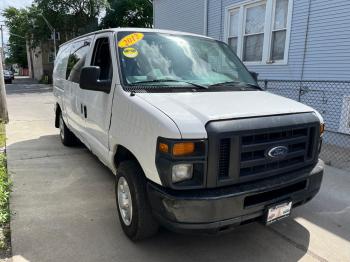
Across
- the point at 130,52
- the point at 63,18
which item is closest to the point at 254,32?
the point at 130,52

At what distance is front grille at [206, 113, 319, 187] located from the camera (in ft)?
8.13

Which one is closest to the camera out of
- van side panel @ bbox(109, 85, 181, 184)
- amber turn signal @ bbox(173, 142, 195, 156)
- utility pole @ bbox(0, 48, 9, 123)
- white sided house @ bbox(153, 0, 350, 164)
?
amber turn signal @ bbox(173, 142, 195, 156)

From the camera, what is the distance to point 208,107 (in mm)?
2734

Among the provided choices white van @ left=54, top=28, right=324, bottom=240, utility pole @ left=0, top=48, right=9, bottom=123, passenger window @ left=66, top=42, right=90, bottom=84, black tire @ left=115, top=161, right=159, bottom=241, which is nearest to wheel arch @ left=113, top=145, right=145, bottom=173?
white van @ left=54, top=28, right=324, bottom=240

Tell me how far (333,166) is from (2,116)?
8.58 metres

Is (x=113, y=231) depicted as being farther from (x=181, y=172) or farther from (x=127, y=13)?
(x=127, y=13)

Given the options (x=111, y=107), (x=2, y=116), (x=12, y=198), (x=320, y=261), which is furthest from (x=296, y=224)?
(x=2, y=116)

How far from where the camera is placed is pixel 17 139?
7.31 m

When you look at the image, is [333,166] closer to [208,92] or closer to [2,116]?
[208,92]

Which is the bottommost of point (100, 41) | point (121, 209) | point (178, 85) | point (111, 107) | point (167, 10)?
point (121, 209)

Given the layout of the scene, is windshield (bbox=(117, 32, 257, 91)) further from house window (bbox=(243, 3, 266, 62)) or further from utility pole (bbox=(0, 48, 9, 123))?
utility pole (bbox=(0, 48, 9, 123))

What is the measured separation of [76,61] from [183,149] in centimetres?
348

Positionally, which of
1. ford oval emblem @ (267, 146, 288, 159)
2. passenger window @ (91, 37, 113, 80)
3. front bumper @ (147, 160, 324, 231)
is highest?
passenger window @ (91, 37, 113, 80)

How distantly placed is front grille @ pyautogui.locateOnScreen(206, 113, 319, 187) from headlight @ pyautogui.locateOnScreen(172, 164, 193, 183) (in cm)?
15
